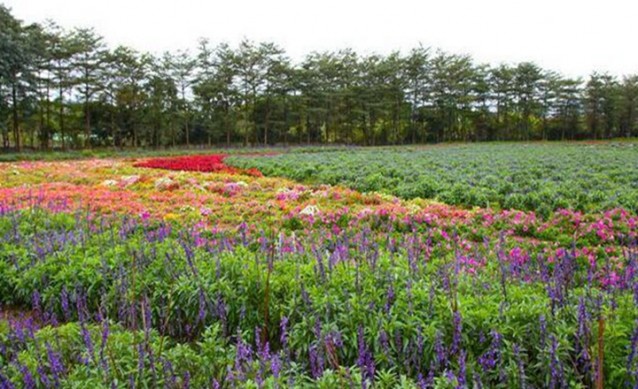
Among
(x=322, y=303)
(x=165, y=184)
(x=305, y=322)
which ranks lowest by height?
(x=305, y=322)

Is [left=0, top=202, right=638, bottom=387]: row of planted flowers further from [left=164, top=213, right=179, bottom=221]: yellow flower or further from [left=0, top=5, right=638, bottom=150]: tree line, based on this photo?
[left=0, top=5, right=638, bottom=150]: tree line

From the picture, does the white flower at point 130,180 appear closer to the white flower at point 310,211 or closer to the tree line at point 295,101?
the white flower at point 310,211

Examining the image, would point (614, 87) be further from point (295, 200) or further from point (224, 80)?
point (295, 200)

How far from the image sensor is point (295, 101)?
65562 mm

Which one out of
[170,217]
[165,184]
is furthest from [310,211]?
[165,184]

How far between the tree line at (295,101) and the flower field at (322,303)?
42834 mm

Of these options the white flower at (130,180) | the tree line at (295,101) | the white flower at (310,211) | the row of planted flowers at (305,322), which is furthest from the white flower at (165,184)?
the tree line at (295,101)

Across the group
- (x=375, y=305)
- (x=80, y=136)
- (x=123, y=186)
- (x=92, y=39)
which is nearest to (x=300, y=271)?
(x=375, y=305)

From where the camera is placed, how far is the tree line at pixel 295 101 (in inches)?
1948

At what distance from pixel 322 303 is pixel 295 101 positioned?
63.4 meters

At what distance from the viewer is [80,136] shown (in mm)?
61781

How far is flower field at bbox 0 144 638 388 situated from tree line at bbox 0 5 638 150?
141 ft

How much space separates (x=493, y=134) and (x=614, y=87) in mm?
19792

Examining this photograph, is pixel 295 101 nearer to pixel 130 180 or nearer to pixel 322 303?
pixel 130 180
